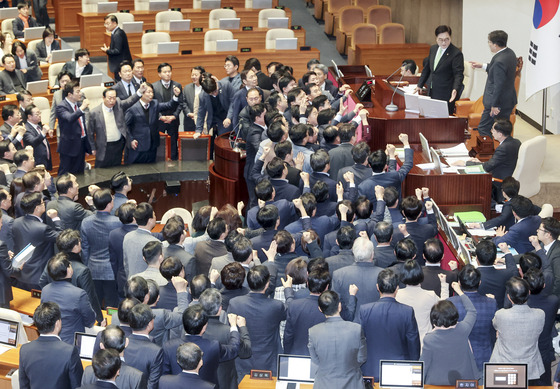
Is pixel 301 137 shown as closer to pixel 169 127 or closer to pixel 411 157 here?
pixel 411 157

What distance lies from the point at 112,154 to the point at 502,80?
4.18 meters

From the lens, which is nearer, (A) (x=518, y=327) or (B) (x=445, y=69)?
(A) (x=518, y=327)

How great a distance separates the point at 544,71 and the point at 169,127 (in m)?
4.22

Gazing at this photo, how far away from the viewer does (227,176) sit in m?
8.83

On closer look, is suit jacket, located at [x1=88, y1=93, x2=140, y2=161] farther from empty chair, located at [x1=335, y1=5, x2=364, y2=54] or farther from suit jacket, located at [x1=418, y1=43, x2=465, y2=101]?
empty chair, located at [x1=335, y1=5, x2=364, y2=54]

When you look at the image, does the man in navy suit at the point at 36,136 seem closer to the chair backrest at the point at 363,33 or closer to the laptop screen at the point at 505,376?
the laptop screen at the point at 505,376

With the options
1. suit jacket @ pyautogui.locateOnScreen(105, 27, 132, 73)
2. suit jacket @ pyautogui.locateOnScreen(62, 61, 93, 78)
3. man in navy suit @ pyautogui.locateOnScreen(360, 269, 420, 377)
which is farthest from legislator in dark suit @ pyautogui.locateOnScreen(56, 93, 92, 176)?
man in navy suit @ pyautogui.locateOnScreen(360, 269, 420, 377)

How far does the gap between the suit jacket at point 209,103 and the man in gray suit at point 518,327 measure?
16.9ft

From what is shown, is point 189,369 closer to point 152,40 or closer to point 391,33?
point 152,40

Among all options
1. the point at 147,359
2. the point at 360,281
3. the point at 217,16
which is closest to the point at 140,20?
the point at 217,16

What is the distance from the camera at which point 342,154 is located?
25.0ft

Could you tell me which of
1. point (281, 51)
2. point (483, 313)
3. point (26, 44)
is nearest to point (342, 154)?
point (483, 313)

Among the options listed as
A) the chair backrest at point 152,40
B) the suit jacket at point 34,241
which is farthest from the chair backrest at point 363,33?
the suit jacket at point 34,241

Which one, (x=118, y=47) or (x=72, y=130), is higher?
(x=118, y=47)
